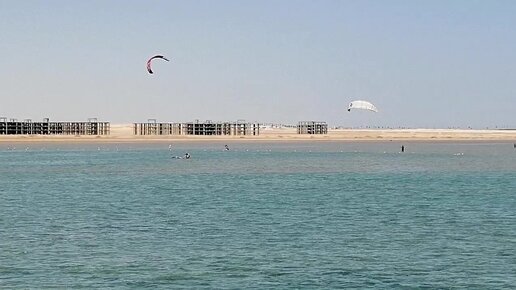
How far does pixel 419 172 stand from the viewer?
6506cm

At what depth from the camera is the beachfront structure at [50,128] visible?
170188 millimetres

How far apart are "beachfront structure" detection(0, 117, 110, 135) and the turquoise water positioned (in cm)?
12550

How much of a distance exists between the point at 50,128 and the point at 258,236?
15590 centimetres

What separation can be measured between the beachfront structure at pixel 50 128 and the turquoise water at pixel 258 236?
125504 millimetres

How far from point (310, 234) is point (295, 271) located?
237 inches

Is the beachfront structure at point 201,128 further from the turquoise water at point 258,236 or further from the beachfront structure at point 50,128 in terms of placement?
the turquoise water at point 258,236

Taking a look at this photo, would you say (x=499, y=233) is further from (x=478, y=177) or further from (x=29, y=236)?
(x=478, y=177)

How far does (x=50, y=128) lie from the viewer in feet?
578

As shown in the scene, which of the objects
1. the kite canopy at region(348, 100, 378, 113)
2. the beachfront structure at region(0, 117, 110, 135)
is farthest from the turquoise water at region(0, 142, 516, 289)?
the beachfront structure at region(0, 117, 110, 135)

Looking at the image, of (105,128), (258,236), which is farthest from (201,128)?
(258,236)

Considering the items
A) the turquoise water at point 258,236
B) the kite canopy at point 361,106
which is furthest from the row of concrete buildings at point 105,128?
the turquoise water at point 258,236

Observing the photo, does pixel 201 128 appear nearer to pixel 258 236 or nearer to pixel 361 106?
pixel 361 106

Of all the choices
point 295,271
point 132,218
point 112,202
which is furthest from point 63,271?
point 112,202

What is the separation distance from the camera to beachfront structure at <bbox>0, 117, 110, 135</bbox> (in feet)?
558
